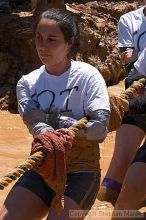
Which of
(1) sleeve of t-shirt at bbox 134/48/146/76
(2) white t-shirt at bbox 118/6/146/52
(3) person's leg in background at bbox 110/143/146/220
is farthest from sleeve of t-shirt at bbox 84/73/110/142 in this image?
(2) white t-shirt at bbox 118/6/146/52

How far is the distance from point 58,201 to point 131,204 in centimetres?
74

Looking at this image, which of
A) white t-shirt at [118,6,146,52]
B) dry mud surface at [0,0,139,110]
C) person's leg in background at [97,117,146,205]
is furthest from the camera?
dry mud surface at [0,0,139,110]

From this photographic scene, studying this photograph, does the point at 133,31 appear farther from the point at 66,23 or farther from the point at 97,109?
the point at 97,109

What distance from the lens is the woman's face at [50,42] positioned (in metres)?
3.08

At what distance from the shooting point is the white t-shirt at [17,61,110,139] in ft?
10.0

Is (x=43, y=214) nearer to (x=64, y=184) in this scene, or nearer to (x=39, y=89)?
(x=64, y=184)

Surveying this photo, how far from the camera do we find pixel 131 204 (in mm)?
3457

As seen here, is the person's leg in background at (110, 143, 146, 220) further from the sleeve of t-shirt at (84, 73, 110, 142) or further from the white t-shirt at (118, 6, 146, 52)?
the white t-shirt at (118, 6, 146, 52)

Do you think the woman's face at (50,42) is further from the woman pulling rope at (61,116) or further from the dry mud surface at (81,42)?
the dry mud surface at (81,42)

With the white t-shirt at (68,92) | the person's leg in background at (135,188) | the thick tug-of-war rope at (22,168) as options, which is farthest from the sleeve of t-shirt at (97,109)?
the person's leg in background at (135,188)

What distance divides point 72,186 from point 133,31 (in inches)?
64.3

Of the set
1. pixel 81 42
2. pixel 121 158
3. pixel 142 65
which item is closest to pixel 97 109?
pixel 142 65

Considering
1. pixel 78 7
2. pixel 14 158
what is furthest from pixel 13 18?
pixel 14 158

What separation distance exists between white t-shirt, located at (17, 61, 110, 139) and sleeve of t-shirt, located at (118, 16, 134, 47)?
3.77 ft
